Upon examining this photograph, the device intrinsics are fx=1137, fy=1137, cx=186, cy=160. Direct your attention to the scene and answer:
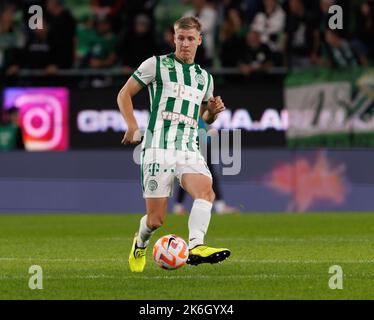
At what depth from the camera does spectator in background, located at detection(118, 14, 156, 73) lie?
2036cm

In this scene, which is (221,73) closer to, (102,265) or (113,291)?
(102,265)

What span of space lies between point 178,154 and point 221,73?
11169 millimetres

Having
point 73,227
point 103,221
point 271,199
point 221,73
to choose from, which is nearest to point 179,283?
point 73,227

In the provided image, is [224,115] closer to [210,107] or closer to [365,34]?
[365,34]

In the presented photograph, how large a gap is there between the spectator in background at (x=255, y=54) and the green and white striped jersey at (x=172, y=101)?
10.9 metres

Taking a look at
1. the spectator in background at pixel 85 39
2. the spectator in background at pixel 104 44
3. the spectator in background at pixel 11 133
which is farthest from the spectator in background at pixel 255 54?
the spectator in background at pixel 11 133

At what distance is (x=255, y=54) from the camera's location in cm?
2030

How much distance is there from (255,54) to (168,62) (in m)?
11.1

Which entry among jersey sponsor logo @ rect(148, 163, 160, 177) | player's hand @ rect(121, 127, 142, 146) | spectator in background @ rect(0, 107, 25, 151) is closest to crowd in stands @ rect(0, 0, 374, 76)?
spectator in background @ rect(0, 107, 25, 151)

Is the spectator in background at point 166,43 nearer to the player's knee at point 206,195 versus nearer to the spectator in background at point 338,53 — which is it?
the spectator in background at point 338,53

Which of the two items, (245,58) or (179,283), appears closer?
(179,283)

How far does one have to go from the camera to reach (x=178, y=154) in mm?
9203

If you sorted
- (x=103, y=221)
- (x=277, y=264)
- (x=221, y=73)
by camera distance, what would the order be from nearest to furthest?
(x=277, y=264), (x=103, y=221), (x=221, y=73)

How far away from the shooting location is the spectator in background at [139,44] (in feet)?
66.8
